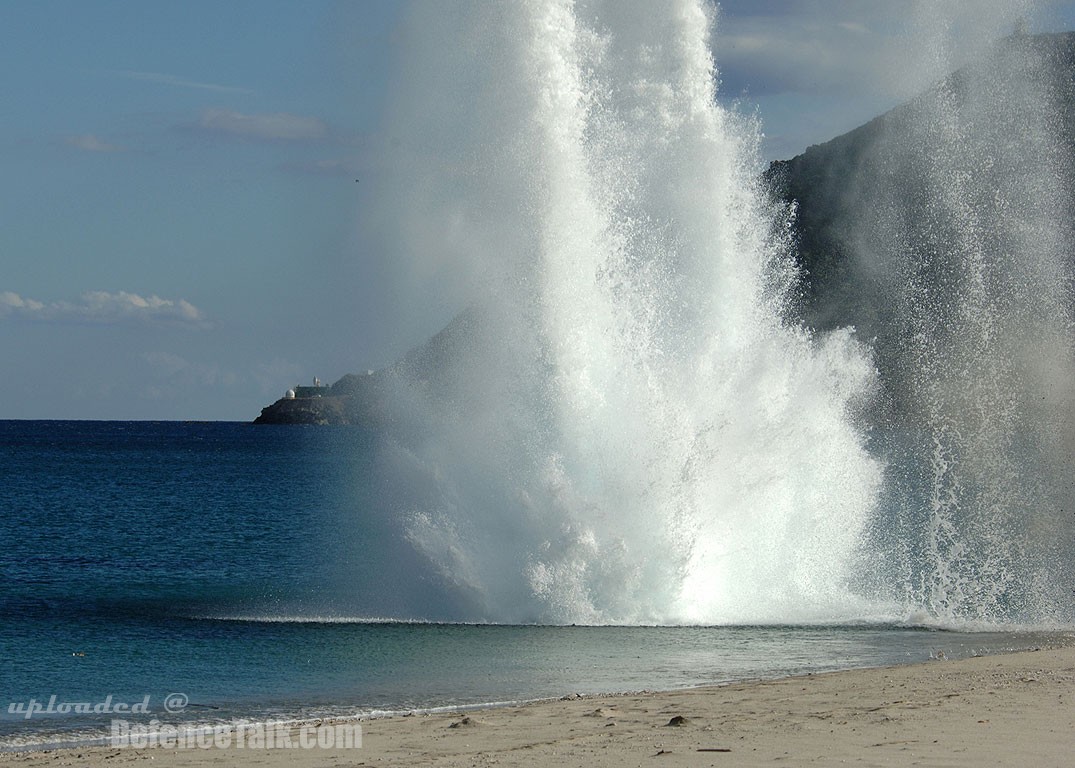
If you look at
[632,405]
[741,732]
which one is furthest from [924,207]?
[741,732]

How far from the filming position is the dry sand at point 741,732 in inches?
418

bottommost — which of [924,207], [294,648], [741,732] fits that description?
[741,732]

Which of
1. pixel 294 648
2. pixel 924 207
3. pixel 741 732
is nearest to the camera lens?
pixel 741 732

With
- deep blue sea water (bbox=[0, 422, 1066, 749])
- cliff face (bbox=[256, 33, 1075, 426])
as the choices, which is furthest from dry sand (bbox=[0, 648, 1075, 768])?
cliff face (bbox=[256, 33, 1075, 426])

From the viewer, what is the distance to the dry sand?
10625mm

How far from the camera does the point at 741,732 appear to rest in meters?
11.7

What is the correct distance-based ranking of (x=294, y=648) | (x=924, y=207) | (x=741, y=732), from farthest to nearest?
(x=924, y=207), (x=294, y=648), (x=741, y=732)

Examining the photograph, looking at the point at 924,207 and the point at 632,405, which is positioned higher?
the point at 924,207

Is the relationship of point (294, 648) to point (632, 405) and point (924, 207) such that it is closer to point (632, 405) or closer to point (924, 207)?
point (632, 405)

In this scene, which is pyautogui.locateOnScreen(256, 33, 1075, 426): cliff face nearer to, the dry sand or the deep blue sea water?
the deep blue sea water

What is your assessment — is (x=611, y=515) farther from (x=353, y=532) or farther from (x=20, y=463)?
(x=20, y=463)

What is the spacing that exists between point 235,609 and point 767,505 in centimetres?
1017

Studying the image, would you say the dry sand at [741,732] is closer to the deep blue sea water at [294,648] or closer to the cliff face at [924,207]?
the deep blue sea water at [294,648]

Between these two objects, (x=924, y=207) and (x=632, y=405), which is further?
(x=924, y=207)
